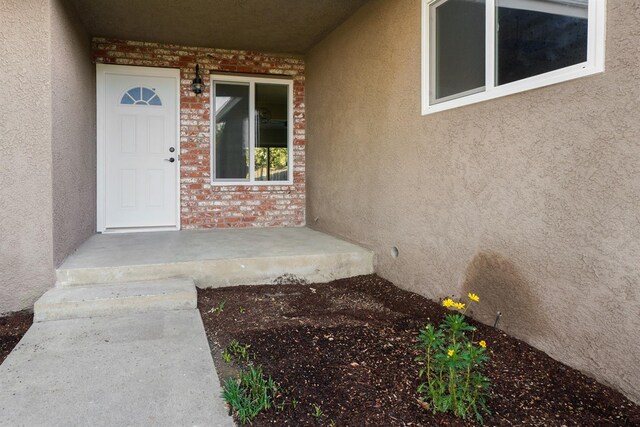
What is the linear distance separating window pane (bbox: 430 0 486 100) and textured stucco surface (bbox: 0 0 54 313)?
3.11 meters

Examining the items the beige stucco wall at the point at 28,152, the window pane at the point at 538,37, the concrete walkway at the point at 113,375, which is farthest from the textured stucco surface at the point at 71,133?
the window pane at the point at 538,37

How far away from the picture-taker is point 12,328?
3229 mm

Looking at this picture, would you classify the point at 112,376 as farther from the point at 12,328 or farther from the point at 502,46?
the point at 502,46

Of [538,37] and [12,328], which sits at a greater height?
[538,37]

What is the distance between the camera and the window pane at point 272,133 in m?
6.53

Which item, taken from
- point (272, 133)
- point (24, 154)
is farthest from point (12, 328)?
point (272, 133)

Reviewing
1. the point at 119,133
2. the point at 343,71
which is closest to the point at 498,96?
the point at 343,71

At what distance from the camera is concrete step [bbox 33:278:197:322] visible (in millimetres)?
3119

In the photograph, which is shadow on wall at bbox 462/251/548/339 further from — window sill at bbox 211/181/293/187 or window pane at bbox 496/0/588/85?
window sill at bbox 211/181/293/187

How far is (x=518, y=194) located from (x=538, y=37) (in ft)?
3.08

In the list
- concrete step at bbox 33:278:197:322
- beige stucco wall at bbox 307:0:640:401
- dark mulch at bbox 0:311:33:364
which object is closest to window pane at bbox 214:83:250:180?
beige stucco wall at bbox 307:0:640:401

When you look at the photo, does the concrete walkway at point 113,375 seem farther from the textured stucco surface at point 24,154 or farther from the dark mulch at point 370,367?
the textured stucco surface at point 24,154

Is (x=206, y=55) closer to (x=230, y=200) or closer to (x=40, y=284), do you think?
(x=230, y=200)

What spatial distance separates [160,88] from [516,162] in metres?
4.95
